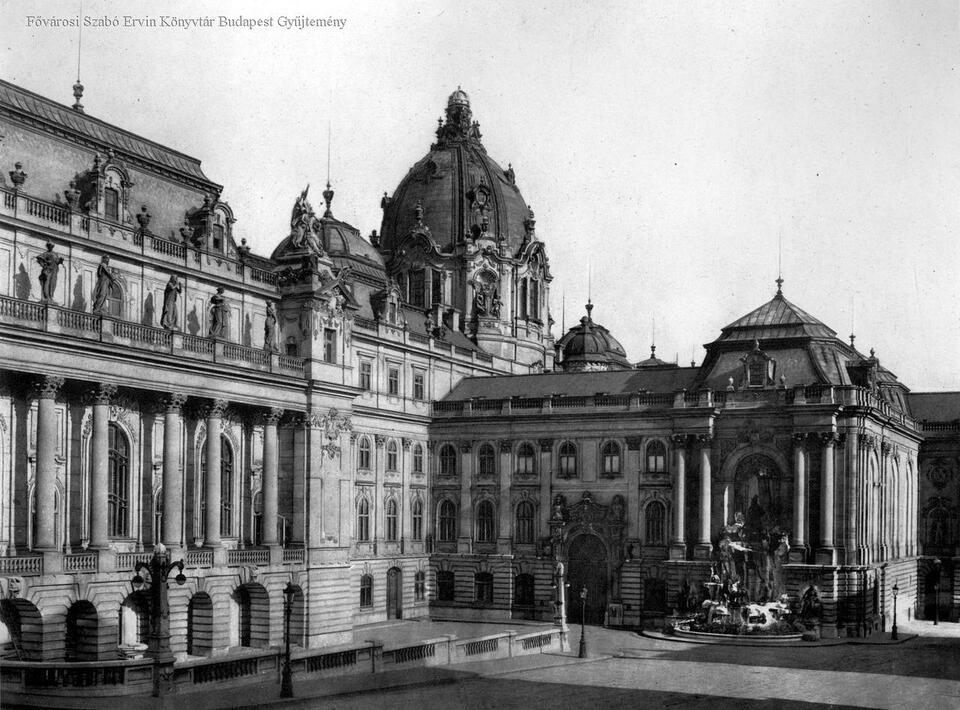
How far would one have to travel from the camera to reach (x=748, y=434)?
7025 centimetres

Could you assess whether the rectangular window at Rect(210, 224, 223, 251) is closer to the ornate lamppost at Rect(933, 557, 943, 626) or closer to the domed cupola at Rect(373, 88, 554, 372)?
the domed cupola at Rect(373, 88, 554, 372)

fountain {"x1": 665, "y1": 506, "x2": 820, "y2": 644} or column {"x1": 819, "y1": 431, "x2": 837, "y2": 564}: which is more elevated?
column {"x1": 819, "y1": 431, "x2": 837, "y2": 564}

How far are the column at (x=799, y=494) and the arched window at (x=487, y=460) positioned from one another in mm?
17874

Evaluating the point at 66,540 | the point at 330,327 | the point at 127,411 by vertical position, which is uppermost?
the point at 330,327

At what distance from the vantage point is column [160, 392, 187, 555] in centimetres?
5044

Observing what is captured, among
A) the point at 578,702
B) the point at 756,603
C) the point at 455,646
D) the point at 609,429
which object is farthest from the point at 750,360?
the point at 578,702

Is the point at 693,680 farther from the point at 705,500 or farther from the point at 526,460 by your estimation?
the point at 526,460

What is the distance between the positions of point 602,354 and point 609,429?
32019mm

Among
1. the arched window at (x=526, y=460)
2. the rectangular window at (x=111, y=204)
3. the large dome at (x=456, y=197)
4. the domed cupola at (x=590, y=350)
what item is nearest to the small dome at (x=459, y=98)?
the large dome at (x=456, y=197)

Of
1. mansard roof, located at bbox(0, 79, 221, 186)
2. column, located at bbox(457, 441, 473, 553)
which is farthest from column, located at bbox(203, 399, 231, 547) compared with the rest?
column, located at bbox(457, 441, 473, 553)

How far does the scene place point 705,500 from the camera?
70188 millimetres

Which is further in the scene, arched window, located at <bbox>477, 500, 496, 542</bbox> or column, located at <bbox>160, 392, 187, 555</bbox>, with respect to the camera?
arched window, located at <bbox>477, 500, 496, 542</bbox>

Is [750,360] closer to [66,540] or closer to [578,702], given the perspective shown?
[578,702]

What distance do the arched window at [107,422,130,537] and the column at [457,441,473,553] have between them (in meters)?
29.9
